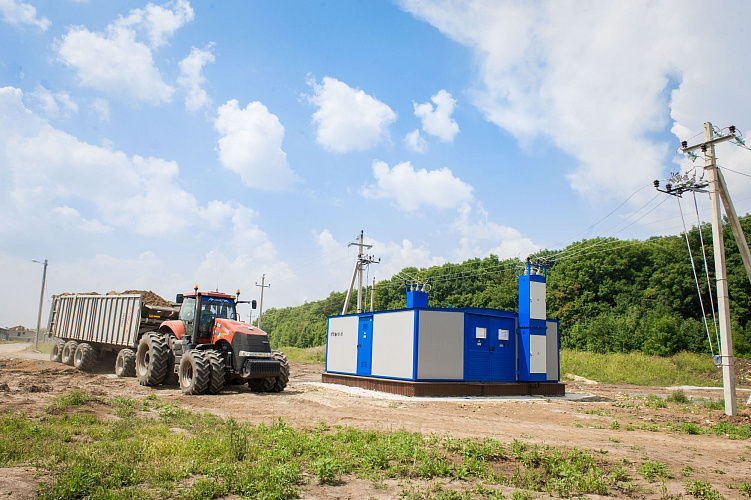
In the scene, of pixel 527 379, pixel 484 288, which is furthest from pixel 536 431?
pixel 484 288

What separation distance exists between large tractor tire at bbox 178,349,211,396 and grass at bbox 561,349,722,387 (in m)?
24.5

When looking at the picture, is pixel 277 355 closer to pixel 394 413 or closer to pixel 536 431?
pixel 394 413

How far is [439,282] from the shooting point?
234 feet

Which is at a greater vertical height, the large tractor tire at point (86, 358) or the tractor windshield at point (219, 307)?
the tractor windshield at point (219, 307)

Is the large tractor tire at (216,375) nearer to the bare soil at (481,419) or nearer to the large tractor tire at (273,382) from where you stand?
the bare soil at (481,419)

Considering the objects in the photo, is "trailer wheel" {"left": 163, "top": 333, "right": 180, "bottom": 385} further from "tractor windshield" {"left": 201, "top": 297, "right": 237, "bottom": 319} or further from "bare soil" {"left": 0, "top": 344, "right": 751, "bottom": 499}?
"tractor windshield" {"left": 201, "top": 297, "right": 237, "bottom": 319}

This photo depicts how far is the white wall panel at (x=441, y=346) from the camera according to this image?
18.4m

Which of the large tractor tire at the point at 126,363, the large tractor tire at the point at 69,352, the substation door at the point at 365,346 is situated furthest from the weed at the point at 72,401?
the large tractor tire at the point at 69,352

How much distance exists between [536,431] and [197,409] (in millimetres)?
7631

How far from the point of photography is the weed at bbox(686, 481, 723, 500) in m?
6.00

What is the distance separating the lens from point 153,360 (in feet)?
53.9

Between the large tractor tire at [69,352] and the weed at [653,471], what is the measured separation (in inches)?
938

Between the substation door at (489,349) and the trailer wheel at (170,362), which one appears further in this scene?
the substation door at (489,349)

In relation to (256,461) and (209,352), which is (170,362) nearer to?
(209,352)
